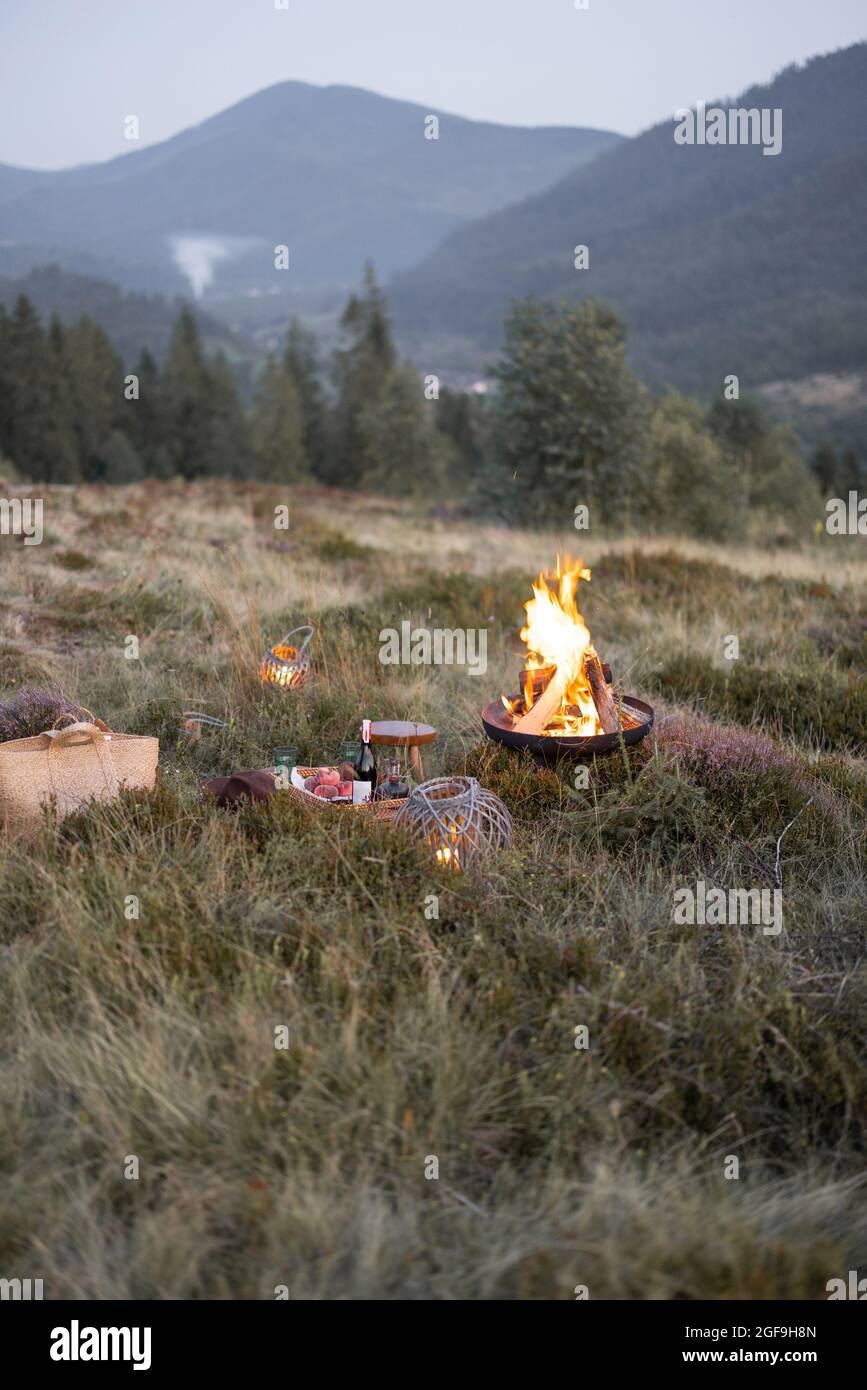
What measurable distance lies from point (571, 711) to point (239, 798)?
186 cm

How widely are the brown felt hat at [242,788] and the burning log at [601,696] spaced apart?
1722mm

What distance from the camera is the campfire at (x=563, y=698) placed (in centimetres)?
494

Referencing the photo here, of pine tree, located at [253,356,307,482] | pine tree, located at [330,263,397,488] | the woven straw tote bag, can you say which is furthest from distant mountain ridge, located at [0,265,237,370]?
the woven straw tote bag

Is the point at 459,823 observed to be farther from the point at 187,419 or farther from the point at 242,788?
the point at 187,419

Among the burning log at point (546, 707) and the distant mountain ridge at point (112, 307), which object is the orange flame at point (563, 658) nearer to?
the burning log at point (546, 707)

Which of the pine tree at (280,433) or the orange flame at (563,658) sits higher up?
the pine tree at (280,433)

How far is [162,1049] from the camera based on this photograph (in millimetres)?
2811

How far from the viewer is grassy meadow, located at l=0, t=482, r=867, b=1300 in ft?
7.52

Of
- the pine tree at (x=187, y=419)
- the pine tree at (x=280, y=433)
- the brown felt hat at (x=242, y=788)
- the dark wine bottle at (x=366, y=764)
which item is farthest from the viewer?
the pine tree at (x=187, y=419)

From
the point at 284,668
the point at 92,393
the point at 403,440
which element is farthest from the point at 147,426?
the point at 284,668

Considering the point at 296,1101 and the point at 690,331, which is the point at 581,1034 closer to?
the point at 296,1101

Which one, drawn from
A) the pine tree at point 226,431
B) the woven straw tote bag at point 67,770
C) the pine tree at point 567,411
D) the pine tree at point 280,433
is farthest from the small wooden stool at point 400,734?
the pine tree at point 226,431

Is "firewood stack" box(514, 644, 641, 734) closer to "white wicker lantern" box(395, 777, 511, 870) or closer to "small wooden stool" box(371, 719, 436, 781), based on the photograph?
"small wooden stool" box(371, 719, 436, 781)
